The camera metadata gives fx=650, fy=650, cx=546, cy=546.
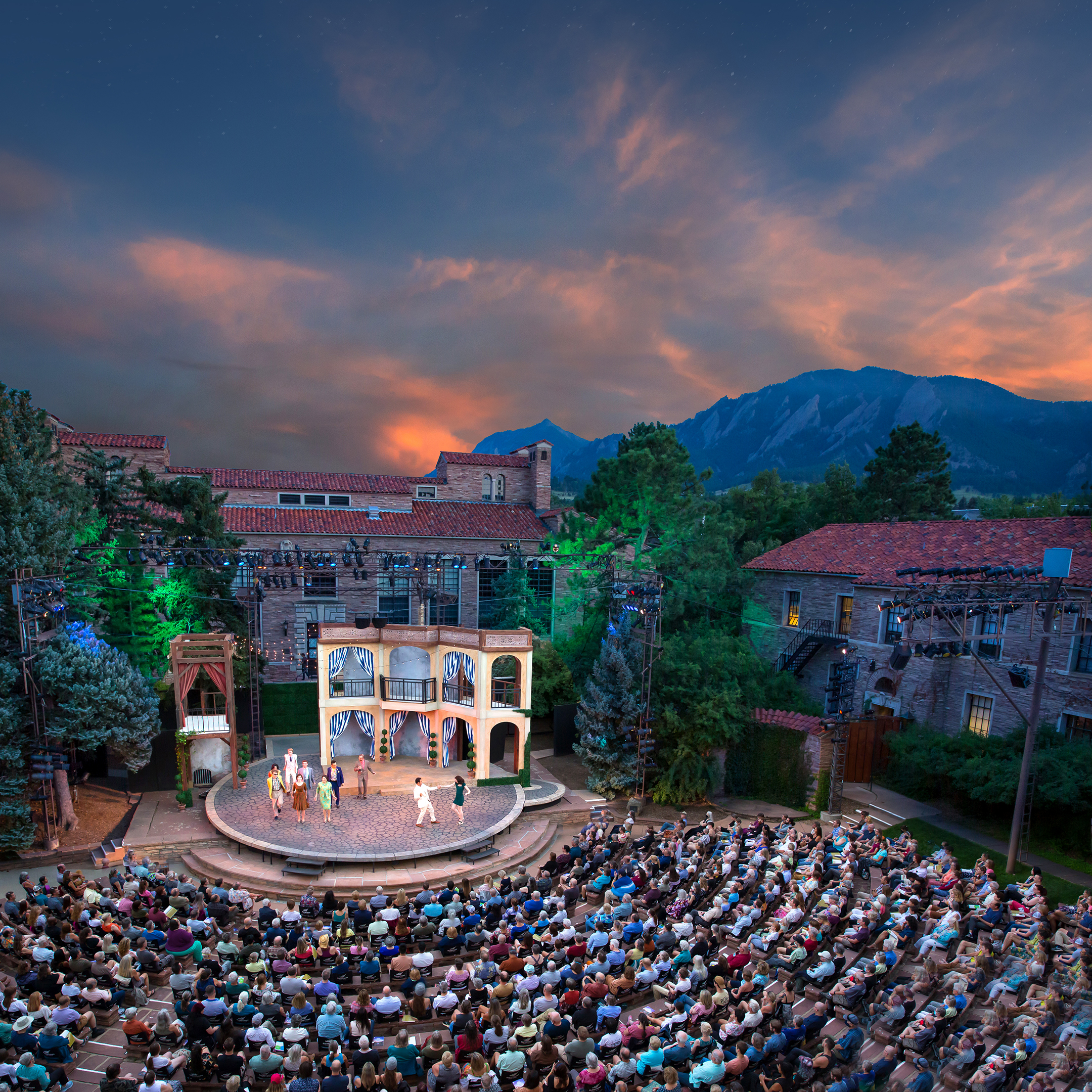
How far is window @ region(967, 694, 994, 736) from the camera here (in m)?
21.7

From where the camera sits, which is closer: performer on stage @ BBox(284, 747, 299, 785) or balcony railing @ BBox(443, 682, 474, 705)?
performer on stage @ BBox(284, 747, 299, 785)

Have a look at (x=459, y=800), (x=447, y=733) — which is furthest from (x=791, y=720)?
(x=447, y=733)

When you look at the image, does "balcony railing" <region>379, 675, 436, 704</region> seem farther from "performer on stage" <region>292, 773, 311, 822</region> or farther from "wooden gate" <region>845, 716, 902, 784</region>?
"wooden gate" <region>845, 716, 902, 784</region>

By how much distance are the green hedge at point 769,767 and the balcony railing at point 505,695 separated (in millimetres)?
7323

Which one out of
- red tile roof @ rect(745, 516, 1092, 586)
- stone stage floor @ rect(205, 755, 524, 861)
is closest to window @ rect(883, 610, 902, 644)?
red tile roof @ rect(745, 516, 1092, 586)

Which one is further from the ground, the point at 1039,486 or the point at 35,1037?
the point at 1039,486

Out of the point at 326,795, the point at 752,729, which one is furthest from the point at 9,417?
the point at 752,729

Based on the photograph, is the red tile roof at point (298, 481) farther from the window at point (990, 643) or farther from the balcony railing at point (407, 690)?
the window at point (990, 643)

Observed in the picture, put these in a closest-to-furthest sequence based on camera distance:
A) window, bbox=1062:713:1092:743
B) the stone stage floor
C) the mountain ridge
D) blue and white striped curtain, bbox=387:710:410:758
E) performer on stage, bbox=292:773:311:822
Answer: the stone stage floor < performer on stage, bbox=292:773:311:822 < window, bbox=1062:713:1092:743 < blue and white striped curtain, bbox=387:710:410:758 < the mountain ridge

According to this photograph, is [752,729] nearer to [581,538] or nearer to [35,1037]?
[581,538]

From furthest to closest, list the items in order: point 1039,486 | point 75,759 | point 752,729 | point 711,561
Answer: point 1039,486 < point 711,561 < point 752,729 < point 75,759

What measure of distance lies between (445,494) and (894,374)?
195m

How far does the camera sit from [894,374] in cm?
19212

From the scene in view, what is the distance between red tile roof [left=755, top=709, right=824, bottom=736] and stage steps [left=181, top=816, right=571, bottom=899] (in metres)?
8.94
